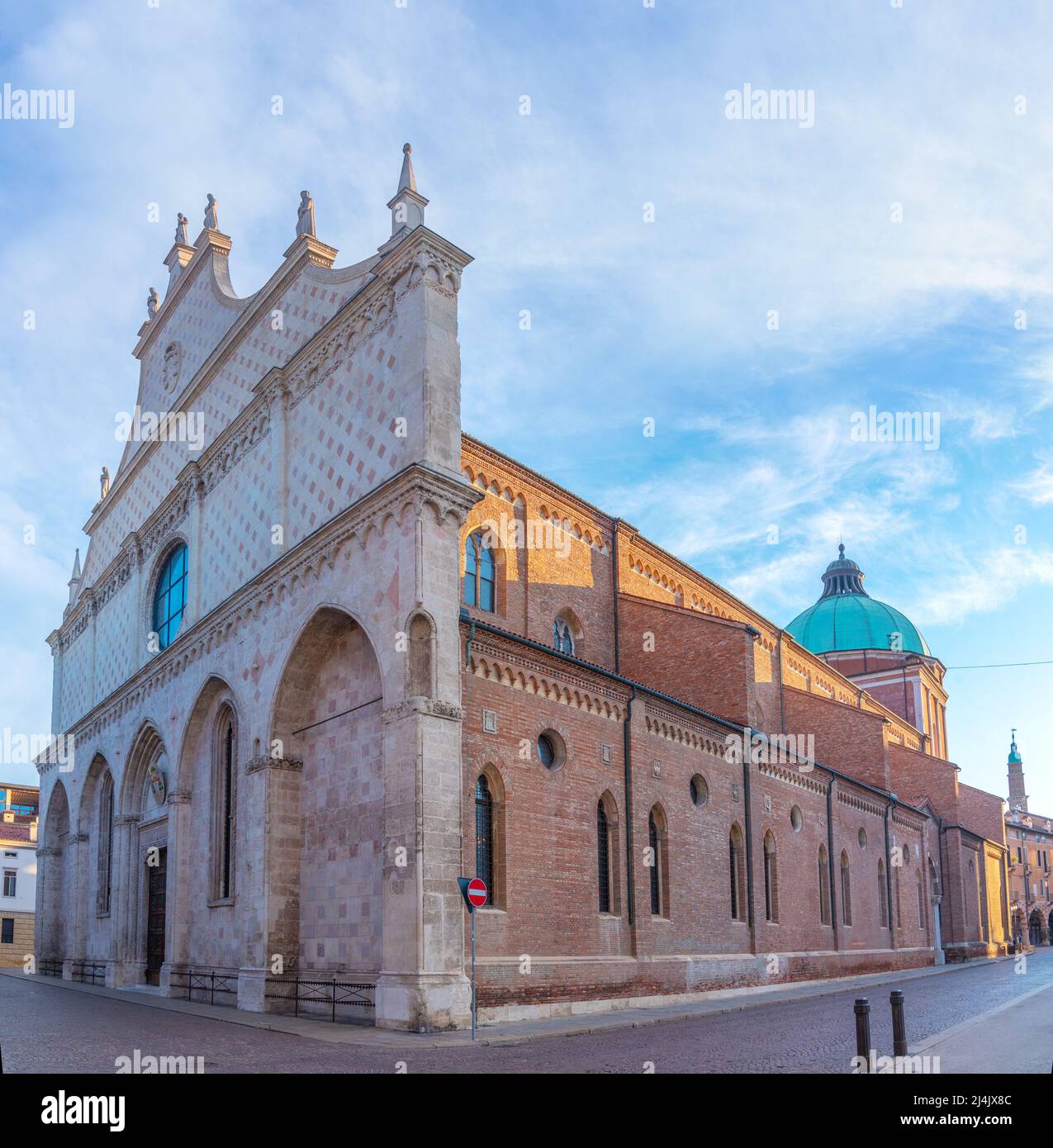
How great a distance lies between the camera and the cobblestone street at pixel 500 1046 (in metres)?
12.5

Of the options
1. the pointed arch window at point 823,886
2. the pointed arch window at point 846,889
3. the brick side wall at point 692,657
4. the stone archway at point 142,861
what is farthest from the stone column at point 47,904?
the pointed arch window at point 846,889

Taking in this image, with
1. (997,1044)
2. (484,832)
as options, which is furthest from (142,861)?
(997,1044)

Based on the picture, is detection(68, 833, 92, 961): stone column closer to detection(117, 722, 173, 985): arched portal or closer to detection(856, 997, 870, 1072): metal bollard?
detection(117, 722, 173, 985): arched portal

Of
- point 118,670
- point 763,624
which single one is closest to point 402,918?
point 118,670

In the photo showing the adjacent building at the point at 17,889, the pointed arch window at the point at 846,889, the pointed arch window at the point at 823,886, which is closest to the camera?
the pointed arch window at the point at 823,886

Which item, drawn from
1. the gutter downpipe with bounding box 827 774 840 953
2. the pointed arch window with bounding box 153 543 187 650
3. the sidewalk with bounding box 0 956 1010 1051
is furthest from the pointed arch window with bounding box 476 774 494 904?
the gutter downpipe with bounding box 827 774 840 953

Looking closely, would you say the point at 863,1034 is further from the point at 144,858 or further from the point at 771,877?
the point at 144,858

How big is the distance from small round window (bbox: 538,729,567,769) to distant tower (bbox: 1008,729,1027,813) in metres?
106

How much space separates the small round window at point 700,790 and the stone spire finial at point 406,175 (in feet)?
46.9

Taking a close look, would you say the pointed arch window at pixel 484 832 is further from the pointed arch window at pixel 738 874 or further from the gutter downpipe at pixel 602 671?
the pointed arch window at pixel 738 874

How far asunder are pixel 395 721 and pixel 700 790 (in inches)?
424

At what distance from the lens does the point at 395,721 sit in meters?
17.3

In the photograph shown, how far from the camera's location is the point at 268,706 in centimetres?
2138
